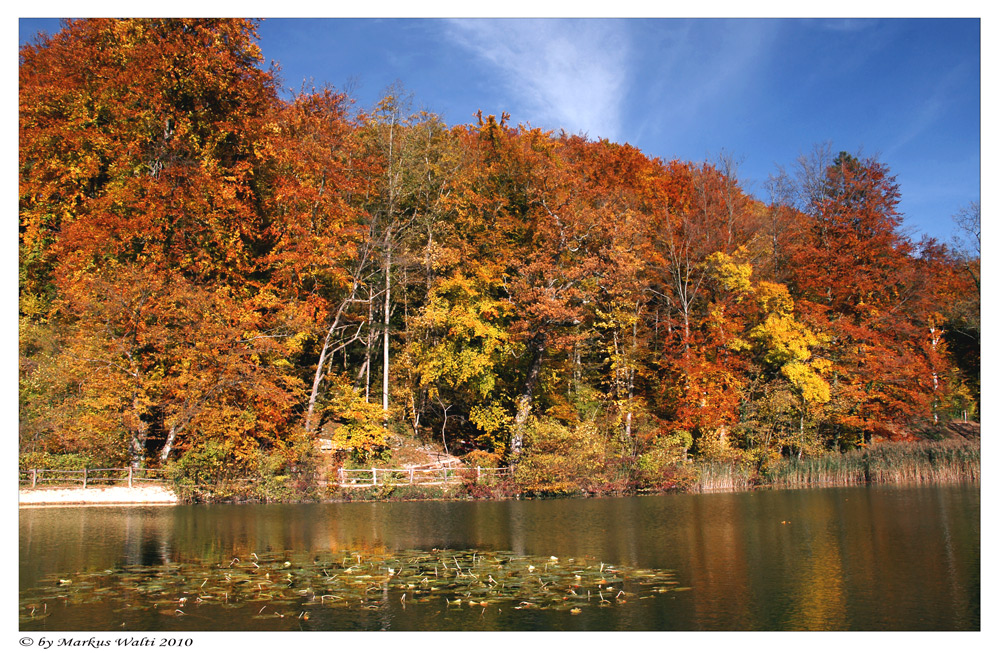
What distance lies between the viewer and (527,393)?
2472cm

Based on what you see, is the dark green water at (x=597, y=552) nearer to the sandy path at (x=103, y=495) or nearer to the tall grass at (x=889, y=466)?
the sandy path at (x=103, y=495)

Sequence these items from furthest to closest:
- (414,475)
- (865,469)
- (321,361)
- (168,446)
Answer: (321,361), (865,469), (414,475), (168,446)

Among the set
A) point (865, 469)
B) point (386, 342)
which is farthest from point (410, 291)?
point (865, 469)

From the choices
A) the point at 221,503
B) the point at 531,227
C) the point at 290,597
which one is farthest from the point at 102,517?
the point at 531,227

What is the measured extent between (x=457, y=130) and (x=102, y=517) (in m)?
20.6

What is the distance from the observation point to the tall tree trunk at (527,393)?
23294mm

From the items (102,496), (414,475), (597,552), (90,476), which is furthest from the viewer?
(414,475)

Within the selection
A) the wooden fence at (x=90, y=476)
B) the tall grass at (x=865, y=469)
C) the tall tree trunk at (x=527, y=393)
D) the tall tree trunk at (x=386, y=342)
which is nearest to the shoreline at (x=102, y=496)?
the wooden fence at (x=90, y=476)

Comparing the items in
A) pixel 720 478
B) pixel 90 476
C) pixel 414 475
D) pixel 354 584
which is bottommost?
pixel 720 478

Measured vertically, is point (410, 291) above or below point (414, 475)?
above

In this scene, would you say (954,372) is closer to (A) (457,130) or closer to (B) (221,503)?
(A) (457,130)

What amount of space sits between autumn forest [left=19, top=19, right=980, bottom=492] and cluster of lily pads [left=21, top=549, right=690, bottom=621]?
11.2 m

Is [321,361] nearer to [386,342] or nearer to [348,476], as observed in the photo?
[386,342]

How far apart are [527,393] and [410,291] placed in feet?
22.7
